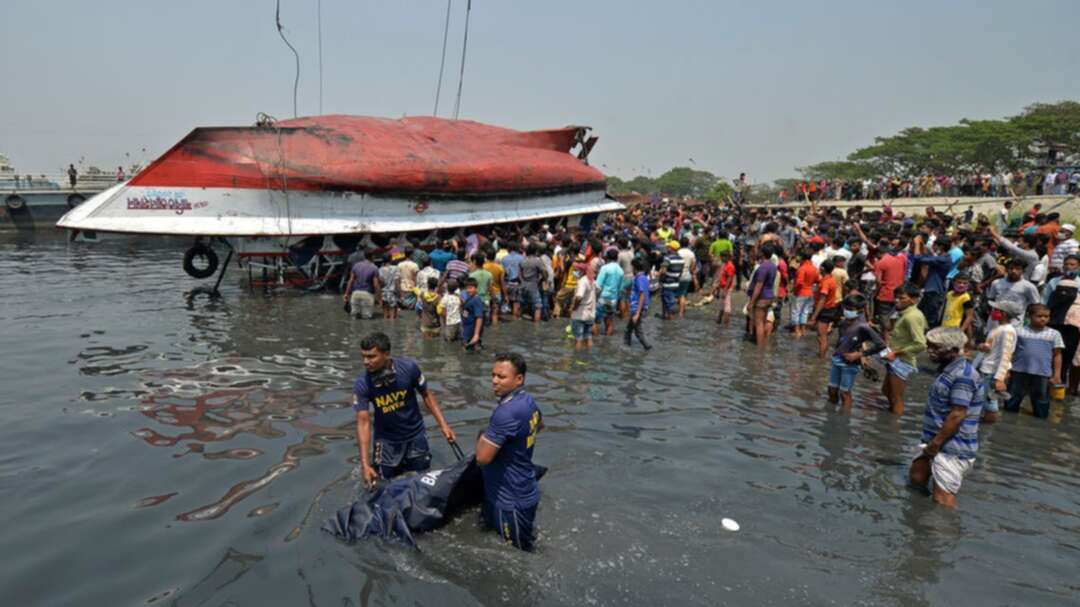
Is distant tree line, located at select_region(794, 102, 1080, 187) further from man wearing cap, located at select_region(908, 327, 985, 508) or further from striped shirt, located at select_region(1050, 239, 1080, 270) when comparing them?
man wearing cap, located at select_region(908, 327, 985, 508)

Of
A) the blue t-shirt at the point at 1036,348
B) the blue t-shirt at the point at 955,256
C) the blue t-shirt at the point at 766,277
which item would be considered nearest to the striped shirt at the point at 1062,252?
the blue t-shirt at the point at 955,256

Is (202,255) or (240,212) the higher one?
(240,212)

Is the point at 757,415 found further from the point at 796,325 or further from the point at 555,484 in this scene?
the point at 796,325

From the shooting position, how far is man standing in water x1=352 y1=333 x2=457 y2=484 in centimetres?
475

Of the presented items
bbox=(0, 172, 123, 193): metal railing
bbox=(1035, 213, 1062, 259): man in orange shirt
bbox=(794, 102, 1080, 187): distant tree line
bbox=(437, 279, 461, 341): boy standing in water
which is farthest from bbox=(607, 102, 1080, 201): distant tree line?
bbox=(0, 172, 123, 193): metal railing

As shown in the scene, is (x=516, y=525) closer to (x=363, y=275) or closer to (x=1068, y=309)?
(x=1068, y=309)

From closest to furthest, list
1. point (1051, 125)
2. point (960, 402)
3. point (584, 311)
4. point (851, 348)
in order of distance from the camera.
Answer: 1. point (960, 402)
2. point (851, 348)
3. point (584, 311)
4. point (1051, 125)

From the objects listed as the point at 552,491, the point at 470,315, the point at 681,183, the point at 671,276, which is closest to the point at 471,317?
the point at 470,315

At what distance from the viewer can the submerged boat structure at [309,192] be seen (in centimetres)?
1398

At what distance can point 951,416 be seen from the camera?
16.3 ft

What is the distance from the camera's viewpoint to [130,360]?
9.32 meters

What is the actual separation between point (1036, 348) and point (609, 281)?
6.02 m

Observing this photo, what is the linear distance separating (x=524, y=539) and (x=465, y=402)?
142 inches

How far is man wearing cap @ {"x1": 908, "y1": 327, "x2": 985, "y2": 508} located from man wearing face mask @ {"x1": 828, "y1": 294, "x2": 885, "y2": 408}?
199cm
